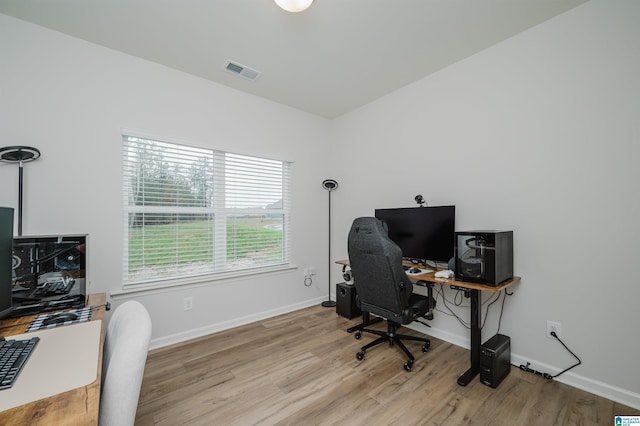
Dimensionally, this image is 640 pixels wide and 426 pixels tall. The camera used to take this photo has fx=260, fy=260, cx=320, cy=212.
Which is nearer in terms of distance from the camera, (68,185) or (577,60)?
(577,60)

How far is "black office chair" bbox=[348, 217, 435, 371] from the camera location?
6.96 ft

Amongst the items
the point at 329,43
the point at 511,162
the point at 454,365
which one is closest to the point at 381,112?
the point at 329,43

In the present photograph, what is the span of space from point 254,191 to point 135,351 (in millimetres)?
2556

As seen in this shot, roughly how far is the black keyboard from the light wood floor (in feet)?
3.13

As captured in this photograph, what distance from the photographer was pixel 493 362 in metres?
1.93

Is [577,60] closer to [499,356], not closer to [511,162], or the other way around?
[511,162]

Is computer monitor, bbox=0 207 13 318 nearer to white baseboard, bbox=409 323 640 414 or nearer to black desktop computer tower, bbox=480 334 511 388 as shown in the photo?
black desktop computer tower, bbox=480 334 511 388

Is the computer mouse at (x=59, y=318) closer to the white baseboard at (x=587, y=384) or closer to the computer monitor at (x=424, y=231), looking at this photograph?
the computer monitor at (x=424, y=231)

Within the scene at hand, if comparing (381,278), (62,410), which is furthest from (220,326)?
(62,410)

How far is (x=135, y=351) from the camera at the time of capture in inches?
35.5

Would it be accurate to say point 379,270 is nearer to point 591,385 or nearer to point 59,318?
point 591,385

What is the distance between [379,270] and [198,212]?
79.7 inches

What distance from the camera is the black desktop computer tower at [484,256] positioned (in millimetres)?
1970

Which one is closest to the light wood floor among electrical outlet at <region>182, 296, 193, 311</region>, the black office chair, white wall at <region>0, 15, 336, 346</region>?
the black office chair
